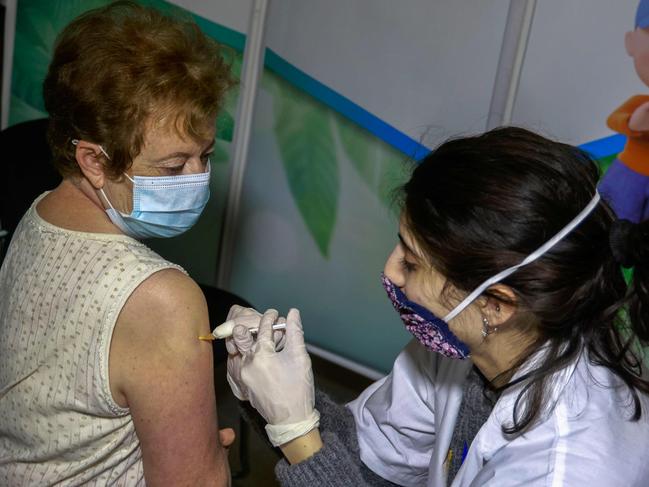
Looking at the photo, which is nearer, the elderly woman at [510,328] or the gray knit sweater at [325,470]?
the elderly woman at [510,328]

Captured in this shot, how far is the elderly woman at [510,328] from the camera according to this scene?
117 centimetres

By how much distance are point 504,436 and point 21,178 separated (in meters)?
1.70

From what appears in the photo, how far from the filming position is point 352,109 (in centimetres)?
270

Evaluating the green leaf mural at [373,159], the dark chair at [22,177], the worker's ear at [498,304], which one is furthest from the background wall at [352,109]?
the worker's ear at [498,304]

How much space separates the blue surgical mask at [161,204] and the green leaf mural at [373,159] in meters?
1.28

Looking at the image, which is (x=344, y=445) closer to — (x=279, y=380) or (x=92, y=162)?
(x=279, y=380)

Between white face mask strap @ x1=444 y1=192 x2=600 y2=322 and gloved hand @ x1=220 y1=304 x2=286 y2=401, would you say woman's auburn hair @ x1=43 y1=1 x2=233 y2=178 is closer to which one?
gloved hand @ x1=220 y1=304 x2=286 y2=401

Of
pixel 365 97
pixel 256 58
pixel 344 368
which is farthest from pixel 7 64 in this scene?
pixel 344 368

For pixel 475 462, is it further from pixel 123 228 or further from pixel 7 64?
pixel 7 64

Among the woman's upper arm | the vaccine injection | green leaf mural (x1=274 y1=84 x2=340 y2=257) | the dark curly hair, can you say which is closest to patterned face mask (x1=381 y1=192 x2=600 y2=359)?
the dark curly hair

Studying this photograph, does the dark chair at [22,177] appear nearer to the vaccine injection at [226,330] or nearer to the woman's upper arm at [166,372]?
the vaccine injection at [226,330]

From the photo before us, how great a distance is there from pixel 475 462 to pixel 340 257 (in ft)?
5.31

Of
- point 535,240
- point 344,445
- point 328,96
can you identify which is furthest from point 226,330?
point 328,96

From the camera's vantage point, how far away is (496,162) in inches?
46.6
